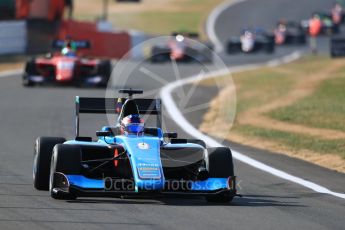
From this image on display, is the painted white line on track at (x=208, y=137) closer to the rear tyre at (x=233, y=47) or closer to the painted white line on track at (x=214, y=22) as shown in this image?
the rear tyre at (x=233, y=47)

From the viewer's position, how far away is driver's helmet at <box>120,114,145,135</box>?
12906mm

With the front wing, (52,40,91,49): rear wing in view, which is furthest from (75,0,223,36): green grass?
the front wing

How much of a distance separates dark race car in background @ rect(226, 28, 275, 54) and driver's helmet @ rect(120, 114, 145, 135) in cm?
4507

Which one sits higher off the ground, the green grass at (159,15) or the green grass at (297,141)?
the green grass at (159,15)

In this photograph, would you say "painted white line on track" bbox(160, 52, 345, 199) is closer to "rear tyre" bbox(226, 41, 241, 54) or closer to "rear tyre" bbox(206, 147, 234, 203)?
"rear tyre" bbox(206, 147, 234, 203)

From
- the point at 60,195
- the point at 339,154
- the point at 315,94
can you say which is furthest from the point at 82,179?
the point at 315,94

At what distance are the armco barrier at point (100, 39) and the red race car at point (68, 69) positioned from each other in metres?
13.4

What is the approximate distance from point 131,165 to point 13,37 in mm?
35687

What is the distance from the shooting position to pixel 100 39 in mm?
47688

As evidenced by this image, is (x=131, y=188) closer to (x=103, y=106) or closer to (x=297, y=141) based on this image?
(x=103, y=106)

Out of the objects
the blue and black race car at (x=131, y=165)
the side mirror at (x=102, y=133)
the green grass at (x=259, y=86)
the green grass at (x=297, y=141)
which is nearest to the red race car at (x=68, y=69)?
the green grass at (x=259, y=86)

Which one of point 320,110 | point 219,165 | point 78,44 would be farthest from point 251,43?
point 219,165

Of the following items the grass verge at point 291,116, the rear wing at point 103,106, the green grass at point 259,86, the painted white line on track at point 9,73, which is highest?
the rear wing at point 103,106

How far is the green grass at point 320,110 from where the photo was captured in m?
23.6
